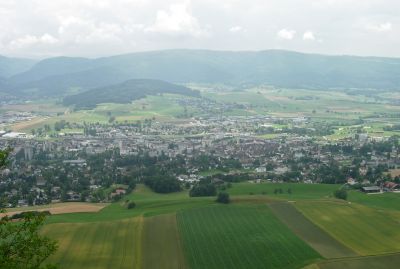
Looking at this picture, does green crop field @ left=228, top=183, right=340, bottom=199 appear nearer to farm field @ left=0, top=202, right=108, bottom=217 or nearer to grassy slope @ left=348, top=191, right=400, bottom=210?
grassy slope @ left=348, top=191, right=400, bottom=210

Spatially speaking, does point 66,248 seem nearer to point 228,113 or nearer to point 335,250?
point 335,250

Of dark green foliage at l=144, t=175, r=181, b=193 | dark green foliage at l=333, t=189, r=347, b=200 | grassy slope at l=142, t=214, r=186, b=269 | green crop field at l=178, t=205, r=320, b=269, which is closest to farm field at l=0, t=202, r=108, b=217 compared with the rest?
dark green foliage at l=144, t=175, r=181, b=193

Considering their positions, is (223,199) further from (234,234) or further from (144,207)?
(234,234)

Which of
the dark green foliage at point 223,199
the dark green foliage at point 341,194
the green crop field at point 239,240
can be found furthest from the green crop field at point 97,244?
→ the dark green foliage at point 341,194

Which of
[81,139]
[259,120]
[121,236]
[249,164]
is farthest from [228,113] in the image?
[121,236]

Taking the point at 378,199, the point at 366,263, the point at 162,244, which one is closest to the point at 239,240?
the point at 162,244
